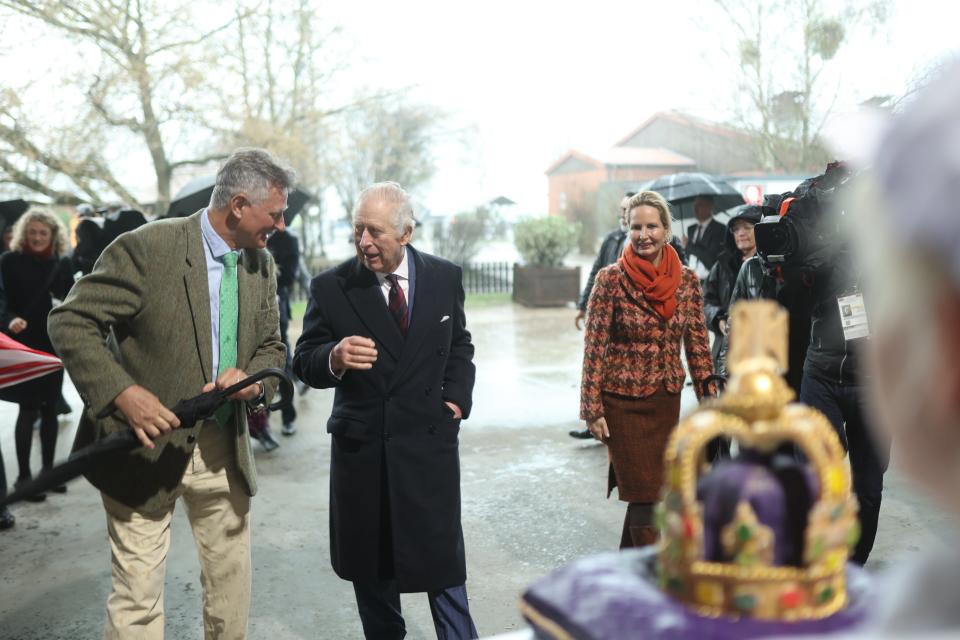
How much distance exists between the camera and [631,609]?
4.09 ft

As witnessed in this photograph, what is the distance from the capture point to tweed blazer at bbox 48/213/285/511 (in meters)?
2.89

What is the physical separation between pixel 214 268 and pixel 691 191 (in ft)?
20.4

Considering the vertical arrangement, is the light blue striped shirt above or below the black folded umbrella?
above

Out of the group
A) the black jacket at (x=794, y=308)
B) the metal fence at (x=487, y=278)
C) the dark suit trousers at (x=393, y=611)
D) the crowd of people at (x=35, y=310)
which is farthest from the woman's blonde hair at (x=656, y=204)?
the metal fence at (x=487, y=278)

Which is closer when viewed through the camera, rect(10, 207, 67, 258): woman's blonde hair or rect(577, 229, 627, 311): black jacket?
rect(10, 207, 67, 258): woman's blonde hair

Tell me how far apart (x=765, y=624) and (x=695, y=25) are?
89.0 feet

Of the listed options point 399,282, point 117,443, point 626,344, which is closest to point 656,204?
point 626,344

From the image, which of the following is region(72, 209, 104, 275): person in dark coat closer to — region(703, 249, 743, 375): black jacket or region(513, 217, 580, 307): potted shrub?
region(703, 249, 743, 375): black jacket

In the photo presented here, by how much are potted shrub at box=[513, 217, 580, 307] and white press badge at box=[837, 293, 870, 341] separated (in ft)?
44.3

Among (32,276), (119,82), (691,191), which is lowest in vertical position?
(32,276)

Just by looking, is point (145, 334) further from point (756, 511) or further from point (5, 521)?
point (5, 521)

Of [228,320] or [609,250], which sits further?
[609,250]

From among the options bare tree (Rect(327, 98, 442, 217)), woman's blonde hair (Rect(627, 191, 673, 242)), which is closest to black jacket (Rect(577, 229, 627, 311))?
woman's blonde hair (Rect(627, 191, 673, 242))

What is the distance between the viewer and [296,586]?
4.49m
